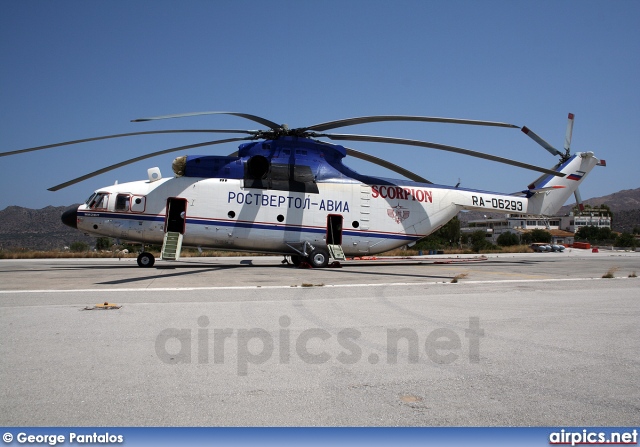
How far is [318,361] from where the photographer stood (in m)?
5.16

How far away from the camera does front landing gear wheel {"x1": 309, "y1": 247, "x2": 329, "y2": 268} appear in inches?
767

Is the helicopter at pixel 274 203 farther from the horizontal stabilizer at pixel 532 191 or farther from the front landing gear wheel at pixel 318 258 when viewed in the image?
the horizontal stabilizer at pixel 532 191

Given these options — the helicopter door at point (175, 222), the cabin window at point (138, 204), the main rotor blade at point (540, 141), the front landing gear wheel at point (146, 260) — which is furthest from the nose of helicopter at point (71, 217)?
the main rotor blade at point (540, 141)

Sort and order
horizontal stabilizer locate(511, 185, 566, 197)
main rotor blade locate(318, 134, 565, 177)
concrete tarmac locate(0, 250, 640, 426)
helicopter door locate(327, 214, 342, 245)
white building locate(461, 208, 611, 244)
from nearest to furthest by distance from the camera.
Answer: concrete tarmac locate(0, 250, 640, 426)
main rotor blade locate(318, 134, 565, 177)
helicopter door locate(327, 214, 342, 245)
horizontal stabilizer locate(511, 185, 566, 197)
white building locate(461, 208, 611, 244)

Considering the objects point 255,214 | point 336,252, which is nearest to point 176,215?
point 255,214

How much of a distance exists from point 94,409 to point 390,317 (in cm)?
483

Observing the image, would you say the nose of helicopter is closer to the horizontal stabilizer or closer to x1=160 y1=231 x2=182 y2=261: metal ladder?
x1=160 y1=231 x2=182 y2=261: metal ladder

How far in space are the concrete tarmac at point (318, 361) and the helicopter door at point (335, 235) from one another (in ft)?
33.1

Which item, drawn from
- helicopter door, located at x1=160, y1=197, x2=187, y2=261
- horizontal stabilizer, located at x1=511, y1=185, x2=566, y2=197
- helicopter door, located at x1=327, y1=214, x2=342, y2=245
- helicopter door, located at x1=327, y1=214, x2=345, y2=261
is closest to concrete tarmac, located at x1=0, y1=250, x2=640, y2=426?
helicopter door, located at x1=160, y1=197, x2=187, y2=261

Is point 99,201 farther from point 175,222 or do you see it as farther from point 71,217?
point 175,222

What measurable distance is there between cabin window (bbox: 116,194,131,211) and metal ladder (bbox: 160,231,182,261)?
1.83 meters

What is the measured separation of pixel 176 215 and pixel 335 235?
6.40m

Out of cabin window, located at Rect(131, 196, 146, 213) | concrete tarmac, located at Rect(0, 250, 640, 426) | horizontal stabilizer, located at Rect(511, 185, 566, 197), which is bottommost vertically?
concrete tarmac, located at Rect(0, 250, 640, 426)

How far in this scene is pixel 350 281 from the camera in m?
13.5
